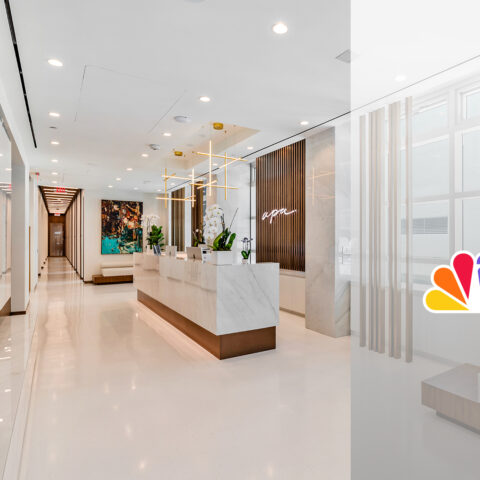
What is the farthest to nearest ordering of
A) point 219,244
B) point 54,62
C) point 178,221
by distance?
point 178,221, point 219,244, point 54,62

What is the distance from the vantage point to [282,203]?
6.87m

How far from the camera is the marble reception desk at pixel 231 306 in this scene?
4.02m

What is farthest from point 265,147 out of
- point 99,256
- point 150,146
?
point 99,256

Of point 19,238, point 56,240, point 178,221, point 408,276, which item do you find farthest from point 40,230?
point 408,276

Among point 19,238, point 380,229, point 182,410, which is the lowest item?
point 182,410

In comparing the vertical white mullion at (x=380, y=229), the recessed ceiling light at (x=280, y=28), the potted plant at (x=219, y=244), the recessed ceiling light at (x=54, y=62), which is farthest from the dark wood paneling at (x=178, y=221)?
the recessed ceiling light at (x=280, y=28)

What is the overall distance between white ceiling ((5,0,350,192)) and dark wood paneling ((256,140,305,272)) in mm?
944

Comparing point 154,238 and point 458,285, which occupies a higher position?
point 154,238

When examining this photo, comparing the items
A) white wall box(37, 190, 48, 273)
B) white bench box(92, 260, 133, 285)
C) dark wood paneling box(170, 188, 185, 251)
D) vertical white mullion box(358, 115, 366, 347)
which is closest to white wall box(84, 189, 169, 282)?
white bench box(92, 260, 133, 285)

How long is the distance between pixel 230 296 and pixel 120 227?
8.56m

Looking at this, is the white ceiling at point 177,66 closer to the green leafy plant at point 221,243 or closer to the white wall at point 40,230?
the green leafy plant at point 221,243

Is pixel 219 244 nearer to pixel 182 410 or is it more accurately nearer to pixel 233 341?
pixel 233 341

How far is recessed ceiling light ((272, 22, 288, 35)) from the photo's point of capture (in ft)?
8.77

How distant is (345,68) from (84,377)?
4.21 meters
